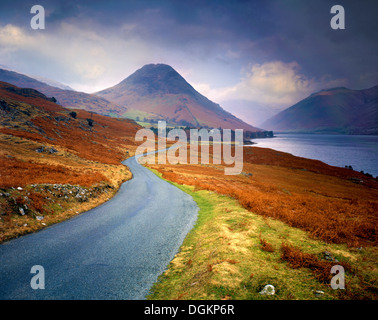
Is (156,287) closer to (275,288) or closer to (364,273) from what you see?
(275,288)

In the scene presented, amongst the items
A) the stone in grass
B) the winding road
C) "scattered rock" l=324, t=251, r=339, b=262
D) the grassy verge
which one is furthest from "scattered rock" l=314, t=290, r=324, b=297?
the winding road

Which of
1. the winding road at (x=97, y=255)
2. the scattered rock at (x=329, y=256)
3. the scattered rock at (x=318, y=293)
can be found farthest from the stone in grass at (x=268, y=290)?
the winding road at (x=97, y=255)

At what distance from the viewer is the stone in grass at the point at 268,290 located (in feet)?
18.1

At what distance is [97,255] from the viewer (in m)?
9.17

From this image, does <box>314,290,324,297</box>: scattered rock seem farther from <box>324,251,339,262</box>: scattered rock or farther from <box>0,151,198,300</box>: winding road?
<box>0,151,198,300</box>: winding road

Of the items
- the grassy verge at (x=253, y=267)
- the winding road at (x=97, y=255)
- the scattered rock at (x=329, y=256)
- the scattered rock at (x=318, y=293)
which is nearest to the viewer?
the scattered rock at (x=318, y=293)

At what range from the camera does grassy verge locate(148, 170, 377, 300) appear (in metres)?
5.65

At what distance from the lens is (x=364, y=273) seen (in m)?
6.12

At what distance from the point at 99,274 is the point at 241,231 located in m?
8.07

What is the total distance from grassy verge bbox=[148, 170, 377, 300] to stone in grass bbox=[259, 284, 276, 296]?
12 centimetres

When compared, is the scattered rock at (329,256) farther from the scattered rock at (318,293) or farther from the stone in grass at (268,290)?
the stone in grass at (268,290)

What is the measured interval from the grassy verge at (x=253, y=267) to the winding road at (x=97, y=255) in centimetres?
115

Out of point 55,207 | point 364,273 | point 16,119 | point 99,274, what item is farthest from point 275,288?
point 16,119

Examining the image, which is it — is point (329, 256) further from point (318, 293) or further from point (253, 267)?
point (253, 267)
